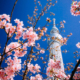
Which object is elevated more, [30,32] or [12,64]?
[30,32]

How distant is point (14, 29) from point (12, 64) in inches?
51.2

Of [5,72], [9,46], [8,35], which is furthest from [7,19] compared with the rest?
[5,72]

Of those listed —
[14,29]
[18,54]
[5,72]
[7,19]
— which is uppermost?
[7,19]

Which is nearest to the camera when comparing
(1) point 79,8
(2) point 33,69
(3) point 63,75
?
(3) point 63,75

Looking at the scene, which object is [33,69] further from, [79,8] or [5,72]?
[79,8]

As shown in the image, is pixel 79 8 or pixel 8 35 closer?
pixel 8 35

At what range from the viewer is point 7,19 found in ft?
9.14

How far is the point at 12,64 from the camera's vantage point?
8.25 feet

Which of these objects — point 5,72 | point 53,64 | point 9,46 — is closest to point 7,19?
point 9,46

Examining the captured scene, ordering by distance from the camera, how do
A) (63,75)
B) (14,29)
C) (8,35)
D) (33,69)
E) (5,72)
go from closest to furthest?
(5,72) < (8,35) < (14,29) < (63,75) < (33,69)

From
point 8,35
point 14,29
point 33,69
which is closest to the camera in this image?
point 8,35

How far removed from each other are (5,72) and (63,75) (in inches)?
88.4

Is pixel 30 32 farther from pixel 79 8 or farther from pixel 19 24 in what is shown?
pixel 79 8

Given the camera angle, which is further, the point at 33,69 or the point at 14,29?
the point at 33,69
